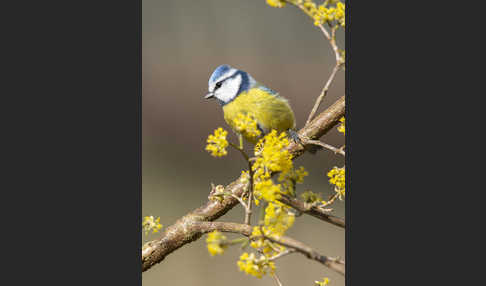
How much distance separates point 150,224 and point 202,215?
0.20 meters

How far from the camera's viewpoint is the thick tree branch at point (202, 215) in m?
1.96

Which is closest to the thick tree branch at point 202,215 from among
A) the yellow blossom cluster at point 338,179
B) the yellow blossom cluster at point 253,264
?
the yellow blossom cluster at point 338,179

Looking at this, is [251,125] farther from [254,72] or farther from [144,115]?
[144,115]

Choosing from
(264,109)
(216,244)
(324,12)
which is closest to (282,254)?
(216,244)

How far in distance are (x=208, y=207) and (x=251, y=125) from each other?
0.47 meters

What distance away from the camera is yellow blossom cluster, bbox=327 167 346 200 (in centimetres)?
187

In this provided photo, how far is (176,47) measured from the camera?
202cm

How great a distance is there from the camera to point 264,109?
2.02m

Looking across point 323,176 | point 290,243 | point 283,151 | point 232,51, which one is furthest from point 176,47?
point 290,243

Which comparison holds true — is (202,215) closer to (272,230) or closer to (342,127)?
(272,230)

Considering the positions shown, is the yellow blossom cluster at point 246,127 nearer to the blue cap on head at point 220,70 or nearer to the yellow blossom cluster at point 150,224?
the blue cap on head at point 220,70

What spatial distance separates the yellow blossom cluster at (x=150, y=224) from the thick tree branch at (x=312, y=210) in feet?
1.67

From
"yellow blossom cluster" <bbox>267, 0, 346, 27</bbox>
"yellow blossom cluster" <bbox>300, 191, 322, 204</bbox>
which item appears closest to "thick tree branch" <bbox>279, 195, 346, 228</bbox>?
"yellow blossom cluster" <bbox>300, 191, 322, 204</bbox>

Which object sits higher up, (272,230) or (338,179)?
(338,179)
